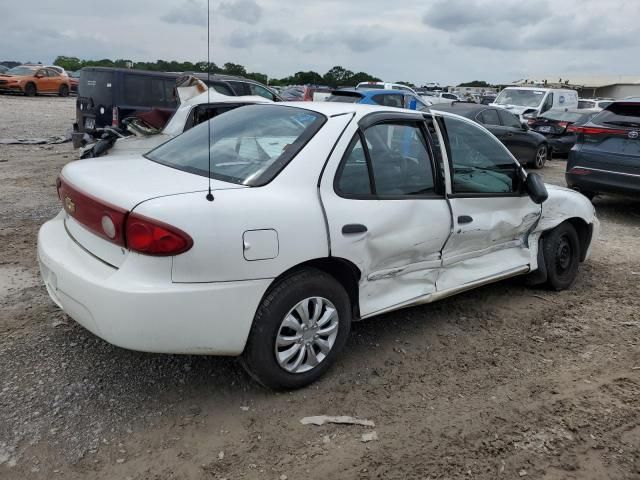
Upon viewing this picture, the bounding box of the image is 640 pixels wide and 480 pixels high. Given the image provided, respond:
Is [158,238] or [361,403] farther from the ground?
[158,238]

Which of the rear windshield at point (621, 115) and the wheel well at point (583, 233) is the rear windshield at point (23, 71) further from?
the wheel well at point (583, 233)

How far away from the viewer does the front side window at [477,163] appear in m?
4.02

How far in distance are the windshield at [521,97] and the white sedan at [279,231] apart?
14569 mm

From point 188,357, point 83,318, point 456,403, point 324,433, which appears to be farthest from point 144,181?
point 456,403

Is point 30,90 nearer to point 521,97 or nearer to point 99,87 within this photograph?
point 99,87

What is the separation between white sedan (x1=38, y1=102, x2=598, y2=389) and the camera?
269 centimetres

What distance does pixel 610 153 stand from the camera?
7.80m

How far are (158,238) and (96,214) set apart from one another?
48 centimetres

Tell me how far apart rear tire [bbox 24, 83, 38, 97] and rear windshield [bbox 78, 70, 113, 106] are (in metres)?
21.2

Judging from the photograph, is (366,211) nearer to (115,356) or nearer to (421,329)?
(421,329)

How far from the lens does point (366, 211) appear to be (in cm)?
332

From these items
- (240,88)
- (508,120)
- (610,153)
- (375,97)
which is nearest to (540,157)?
(508,120)

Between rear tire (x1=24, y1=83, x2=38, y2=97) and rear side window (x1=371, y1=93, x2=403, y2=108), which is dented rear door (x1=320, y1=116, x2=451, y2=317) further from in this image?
rear tire (x1=24, y1=83, x2=38, y2=97)

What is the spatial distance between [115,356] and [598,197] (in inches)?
361
